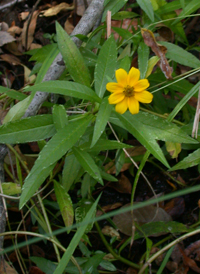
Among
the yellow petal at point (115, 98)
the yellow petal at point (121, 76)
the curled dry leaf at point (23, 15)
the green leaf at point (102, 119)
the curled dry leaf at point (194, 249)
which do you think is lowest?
the curled dry leaf at point (194, 249)

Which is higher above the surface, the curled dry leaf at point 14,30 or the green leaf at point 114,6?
the curled dry leaf at point 14,30

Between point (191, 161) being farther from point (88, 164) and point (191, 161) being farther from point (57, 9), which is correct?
point (57, 9)

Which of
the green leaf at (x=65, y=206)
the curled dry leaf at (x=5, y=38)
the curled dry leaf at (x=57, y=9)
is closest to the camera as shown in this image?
the green leaf at (x=65, y=206)

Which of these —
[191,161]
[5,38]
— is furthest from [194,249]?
[5,38]

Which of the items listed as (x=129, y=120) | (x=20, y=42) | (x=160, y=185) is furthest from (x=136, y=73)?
(x=20, y=42)

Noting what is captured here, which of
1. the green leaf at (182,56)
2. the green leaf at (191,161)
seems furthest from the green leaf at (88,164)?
the green leaf at (182,56)

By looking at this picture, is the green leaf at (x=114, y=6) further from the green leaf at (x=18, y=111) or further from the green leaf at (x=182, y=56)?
the green leaf at (x=18, y=111)

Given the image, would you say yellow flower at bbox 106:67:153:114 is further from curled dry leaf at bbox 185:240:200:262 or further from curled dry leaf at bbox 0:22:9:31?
curled dry leaf at bbox 0:22:9:31
